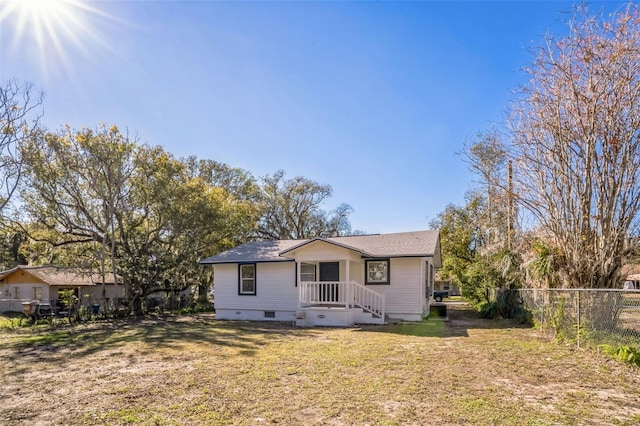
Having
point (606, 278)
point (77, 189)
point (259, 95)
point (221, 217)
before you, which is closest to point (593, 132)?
point (606, 278)

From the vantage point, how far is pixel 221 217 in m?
21.3

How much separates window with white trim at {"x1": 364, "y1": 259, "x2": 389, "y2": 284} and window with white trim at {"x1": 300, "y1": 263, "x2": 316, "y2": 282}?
6.87 ft

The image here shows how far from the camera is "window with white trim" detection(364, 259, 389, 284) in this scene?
14.4m

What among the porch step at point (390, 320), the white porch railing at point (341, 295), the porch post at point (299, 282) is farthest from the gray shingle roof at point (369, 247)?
the porch step at point (390, 320)

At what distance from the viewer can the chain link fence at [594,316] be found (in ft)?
24.7

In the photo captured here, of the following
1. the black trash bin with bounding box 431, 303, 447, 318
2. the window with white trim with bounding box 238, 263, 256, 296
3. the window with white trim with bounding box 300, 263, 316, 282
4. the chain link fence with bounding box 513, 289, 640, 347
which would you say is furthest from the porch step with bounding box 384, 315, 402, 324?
the window with white trim with bounding box 238, 263, 256, 296

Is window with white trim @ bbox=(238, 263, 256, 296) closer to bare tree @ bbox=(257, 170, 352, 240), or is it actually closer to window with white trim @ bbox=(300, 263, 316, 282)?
window with white trim @ bbox=(300, 263, 316, 282)

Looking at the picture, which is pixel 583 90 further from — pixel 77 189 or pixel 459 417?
pixel 77 189

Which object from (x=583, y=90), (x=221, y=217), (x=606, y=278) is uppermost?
(x=583, y=90)

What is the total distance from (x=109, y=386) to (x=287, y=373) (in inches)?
107

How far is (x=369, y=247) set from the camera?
49.9ft

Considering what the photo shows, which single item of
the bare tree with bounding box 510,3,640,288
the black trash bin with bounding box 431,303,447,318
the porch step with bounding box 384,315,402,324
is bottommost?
the black trash bin with bounding box 431,303,447,318

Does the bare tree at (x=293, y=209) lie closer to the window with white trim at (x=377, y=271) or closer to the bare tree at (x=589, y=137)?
the window with white trim at (x=377, y=271)

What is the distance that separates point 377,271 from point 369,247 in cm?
104
